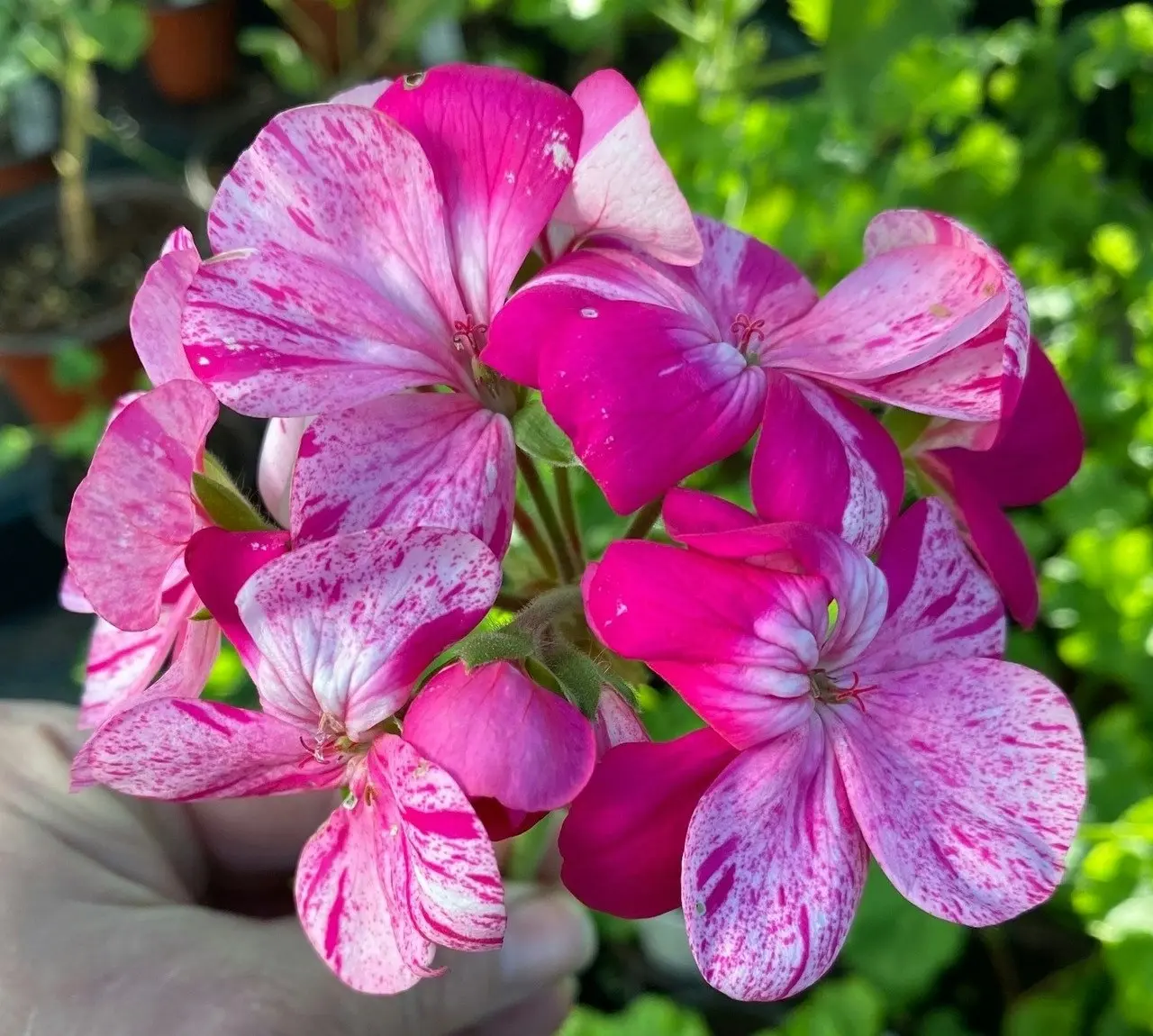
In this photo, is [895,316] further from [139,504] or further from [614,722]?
[139,504]

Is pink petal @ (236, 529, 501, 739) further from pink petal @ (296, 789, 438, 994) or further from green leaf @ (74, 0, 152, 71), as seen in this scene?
green leaf @ (74, 0, 152, 71)

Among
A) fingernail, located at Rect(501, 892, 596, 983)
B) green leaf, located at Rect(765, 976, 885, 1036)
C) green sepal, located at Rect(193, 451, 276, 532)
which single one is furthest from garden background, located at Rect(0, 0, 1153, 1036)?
green sepal, located at Rect(193, 451, 276, 532)

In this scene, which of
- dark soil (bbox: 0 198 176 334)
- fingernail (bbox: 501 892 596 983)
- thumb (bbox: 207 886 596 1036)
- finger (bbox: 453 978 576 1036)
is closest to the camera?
thumb (bbox: 207 886 596 1036)

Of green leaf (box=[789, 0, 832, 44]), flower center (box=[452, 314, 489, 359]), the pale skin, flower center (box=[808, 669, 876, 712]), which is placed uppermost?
flower center (box=[452, 314, 489, 359])

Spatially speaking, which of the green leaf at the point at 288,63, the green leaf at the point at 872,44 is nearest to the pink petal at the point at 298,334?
the green leaf at the point at 872,44

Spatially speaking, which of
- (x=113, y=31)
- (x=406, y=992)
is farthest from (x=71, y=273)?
(x=406, y=992)

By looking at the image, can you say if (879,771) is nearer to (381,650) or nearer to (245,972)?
(381,650)

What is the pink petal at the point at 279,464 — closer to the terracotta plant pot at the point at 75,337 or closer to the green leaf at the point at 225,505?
the green leaf at the point at 225,505
